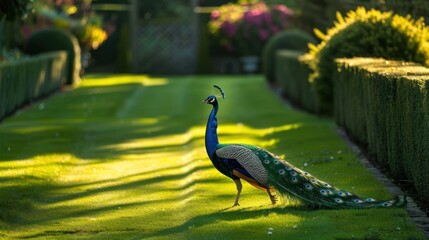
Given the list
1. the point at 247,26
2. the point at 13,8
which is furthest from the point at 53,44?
the point at 13,8

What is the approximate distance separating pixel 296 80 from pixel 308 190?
16.2 m

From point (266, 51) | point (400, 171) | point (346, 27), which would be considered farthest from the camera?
point (266, 51)

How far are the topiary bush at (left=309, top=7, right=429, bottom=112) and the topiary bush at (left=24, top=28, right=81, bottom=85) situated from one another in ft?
47.6

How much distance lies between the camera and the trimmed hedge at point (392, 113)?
1091 cm

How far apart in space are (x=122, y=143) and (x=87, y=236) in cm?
859

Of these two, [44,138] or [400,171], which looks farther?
[44,138]

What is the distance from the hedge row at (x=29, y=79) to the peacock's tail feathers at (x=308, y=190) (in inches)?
467

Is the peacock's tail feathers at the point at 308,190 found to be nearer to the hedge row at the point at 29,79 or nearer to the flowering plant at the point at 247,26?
the hedge row at the point at 29,79

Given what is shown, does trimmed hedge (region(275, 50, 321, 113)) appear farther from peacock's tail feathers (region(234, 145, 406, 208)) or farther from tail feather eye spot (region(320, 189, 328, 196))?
tail feather eye spot (region(320, 189, 328, 196))

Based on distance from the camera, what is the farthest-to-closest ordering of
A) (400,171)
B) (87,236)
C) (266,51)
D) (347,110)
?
(266,51)
(347,110)
(400,171)
(87,236)

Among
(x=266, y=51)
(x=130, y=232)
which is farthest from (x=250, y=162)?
(x=266, y=51)

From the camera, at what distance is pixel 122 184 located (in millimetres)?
13984

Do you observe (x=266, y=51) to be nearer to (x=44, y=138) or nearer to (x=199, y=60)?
(x=199, y=60)

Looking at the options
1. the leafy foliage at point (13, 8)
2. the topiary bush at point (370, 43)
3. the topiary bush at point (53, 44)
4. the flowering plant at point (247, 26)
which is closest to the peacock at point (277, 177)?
the leafy foliage at point (13, 8)
